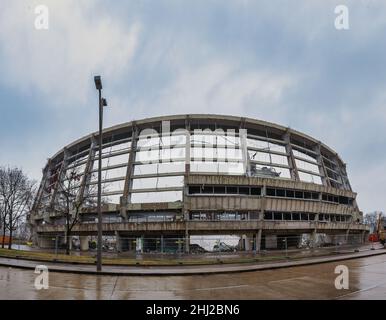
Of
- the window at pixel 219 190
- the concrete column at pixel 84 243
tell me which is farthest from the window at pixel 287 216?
the concrete column at pixel 84 243

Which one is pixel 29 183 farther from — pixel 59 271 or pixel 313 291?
pixel 313 291

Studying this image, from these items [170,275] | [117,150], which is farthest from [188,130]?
[170,275]

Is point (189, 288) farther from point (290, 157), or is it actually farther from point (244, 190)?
point (290, 157)

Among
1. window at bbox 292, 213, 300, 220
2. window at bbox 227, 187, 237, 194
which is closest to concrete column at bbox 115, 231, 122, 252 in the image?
window at bbox 227, 187, 237, 194

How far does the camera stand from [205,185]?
130 ft

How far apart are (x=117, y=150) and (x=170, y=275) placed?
38.3 meters

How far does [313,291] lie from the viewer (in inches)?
398

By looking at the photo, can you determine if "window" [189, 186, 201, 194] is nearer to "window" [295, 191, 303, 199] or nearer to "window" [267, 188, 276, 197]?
"window" [267, 188, 276, 197]

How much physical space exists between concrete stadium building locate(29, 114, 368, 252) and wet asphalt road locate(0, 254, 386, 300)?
20.7 m

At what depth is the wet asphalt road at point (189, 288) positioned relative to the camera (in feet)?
30.0

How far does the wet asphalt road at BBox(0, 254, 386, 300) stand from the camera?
9148mm

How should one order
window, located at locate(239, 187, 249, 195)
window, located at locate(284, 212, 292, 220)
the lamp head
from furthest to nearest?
window, located at locate(284, 212, 292, 220), window, located at locate(239, 187, 249, 195), the lamp head

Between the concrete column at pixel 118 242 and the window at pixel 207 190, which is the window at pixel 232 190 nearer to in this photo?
the window at pixel 207 190

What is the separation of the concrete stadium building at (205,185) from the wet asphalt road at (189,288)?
20.7 metres
